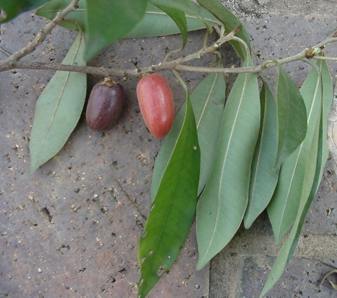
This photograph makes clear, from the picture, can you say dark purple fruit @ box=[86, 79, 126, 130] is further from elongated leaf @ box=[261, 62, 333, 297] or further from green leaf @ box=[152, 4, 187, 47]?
elongated leaf @ box=[261, 62, 333, 297]

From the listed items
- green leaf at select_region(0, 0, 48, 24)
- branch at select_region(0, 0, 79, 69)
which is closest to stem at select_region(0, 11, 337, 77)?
branch at select_region(0, 0, 79, 69)

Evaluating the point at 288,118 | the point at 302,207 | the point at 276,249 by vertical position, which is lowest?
the point at 276,249

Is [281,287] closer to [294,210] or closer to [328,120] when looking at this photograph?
[294,210]

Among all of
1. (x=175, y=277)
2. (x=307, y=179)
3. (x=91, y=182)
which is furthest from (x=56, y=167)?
(x=307, y=179)

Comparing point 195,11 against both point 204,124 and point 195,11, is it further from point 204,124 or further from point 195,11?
point 204,124

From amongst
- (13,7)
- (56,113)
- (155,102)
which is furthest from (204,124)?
(13,7)

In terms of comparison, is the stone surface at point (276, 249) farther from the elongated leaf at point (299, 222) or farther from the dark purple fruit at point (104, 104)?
the dark purple fruit at point (104, 104)

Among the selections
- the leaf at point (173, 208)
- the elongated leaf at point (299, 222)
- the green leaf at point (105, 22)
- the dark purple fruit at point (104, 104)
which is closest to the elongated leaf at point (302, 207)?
the elongated leaf at point (299, 222)
